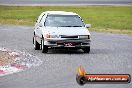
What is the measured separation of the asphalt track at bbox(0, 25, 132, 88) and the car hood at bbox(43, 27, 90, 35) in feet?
2.52

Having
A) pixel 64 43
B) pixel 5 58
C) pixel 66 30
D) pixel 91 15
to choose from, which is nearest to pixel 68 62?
pixel 5 58

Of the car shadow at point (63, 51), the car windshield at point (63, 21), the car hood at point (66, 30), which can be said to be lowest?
the car shadow at point (63, 51)


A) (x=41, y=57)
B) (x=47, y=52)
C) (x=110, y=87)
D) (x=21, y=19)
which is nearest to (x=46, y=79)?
(x=110, y=87)

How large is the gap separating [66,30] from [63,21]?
112 centimetres

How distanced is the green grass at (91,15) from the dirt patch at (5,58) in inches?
662

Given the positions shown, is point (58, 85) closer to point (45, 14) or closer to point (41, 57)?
point (41, 57)

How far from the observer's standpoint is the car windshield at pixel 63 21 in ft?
73.8

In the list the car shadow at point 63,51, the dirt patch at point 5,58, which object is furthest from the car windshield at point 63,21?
the dirt patch at point 5,58

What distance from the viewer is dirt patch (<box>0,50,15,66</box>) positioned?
1800 centimetres

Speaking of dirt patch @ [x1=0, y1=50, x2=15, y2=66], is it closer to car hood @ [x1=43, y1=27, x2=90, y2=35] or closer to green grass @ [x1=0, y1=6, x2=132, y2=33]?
car hood @ [x1=43, y1=27, x2=90, y2=35]

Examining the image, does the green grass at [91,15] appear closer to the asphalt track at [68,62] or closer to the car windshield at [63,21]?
the asphalt track at [68,62]

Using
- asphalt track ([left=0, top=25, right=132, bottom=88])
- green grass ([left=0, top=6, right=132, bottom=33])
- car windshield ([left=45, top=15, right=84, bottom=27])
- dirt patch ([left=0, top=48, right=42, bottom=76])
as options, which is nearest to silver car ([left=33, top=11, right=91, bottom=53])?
car windshield ([left=45, top=15, right=84, bottom=27])

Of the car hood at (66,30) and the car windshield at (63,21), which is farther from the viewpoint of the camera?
the car windshield at (63,21)

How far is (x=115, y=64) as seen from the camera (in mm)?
18016
